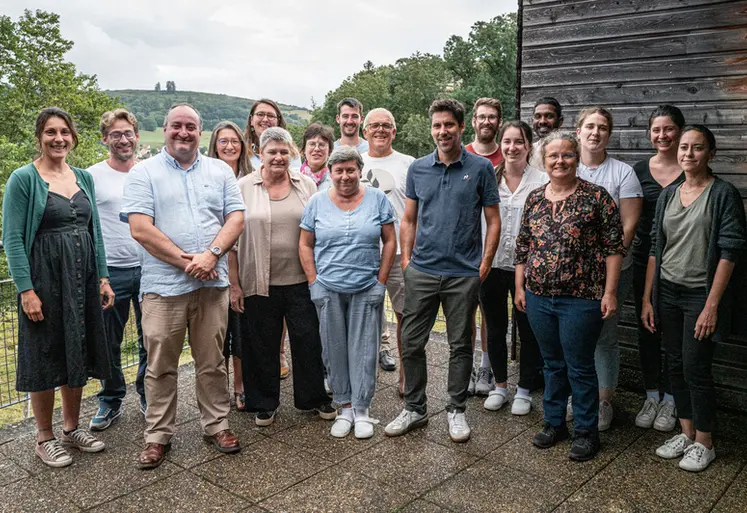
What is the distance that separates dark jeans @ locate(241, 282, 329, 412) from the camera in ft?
12.9

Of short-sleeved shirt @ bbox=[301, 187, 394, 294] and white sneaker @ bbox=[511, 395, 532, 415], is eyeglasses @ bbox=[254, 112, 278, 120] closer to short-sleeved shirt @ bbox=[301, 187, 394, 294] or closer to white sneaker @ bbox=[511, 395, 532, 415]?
short-sleeved shirt @ bbox=[301, 187, 394, 294]

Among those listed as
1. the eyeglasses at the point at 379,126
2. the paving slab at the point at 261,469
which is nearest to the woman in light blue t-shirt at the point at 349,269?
the paving slab at the point at 261,469

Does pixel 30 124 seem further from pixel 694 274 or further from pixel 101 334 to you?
pixel 694 274

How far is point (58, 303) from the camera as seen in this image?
3.39 meters

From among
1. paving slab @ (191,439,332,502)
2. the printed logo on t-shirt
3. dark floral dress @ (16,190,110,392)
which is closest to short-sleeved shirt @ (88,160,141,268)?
dark floral dress @ (16,190,110,392)

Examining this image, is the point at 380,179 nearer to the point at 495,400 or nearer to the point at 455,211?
the point at 455,211

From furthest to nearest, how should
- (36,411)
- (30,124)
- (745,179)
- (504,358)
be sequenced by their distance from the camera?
(30,124)
(504,358)
(745,179)
(36,411)

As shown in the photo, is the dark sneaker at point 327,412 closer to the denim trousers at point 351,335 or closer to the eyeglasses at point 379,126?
the denim trousers at point 351,335

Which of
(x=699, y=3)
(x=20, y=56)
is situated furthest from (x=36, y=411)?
(x=20, y=56)

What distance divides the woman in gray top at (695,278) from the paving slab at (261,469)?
210cm

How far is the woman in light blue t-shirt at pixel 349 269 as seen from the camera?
3723mm

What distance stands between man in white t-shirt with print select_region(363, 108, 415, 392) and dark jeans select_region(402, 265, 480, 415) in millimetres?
575

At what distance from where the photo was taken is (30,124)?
877 inches

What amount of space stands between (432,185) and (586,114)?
1092 mm
